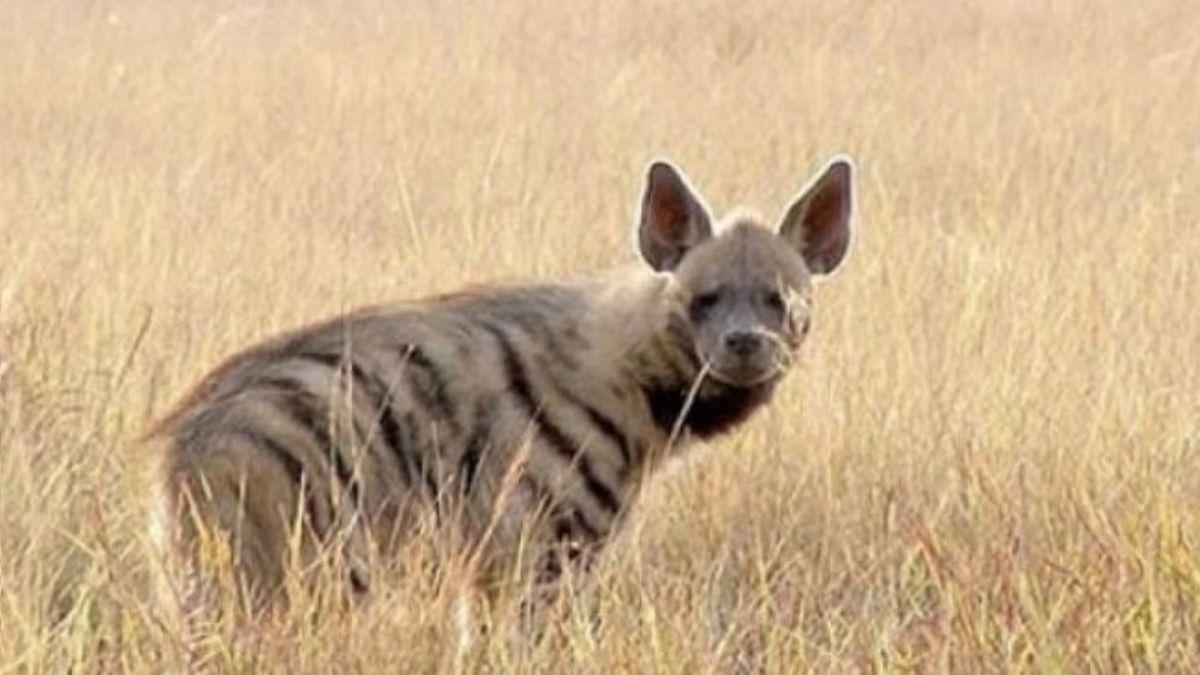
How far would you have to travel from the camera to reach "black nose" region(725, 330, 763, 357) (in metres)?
4.34

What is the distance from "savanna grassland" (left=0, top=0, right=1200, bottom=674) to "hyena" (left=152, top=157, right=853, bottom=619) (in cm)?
14

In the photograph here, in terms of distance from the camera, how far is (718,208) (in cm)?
760

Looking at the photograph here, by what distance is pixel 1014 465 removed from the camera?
4801 mm

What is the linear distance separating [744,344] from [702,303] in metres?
0.18

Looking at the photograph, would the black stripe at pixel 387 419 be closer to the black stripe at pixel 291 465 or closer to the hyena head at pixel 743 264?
the black stripe at pixel 291 465

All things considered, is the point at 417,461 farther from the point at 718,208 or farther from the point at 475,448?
the point at 718,208

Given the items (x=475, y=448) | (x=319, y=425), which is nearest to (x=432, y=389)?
(x=475, y=448)

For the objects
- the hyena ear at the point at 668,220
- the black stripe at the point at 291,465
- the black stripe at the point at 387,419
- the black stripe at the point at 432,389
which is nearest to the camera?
the black stripe at the point at 291,465

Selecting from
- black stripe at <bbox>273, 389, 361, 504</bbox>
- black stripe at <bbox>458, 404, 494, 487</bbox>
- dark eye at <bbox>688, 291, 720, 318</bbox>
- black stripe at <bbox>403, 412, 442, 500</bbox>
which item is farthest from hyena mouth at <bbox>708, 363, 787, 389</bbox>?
black stripe at <bbox>273, 389, 361, 504</bbox>

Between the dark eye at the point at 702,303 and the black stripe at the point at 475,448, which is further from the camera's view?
the dark eye at the point at 702,303

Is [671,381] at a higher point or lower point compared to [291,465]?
lower

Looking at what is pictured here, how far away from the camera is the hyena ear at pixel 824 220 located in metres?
4.68

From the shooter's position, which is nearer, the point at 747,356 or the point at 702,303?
the point at 747,356

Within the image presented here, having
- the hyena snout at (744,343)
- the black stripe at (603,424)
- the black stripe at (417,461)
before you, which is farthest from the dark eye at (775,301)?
the black stripe at (417,461)
